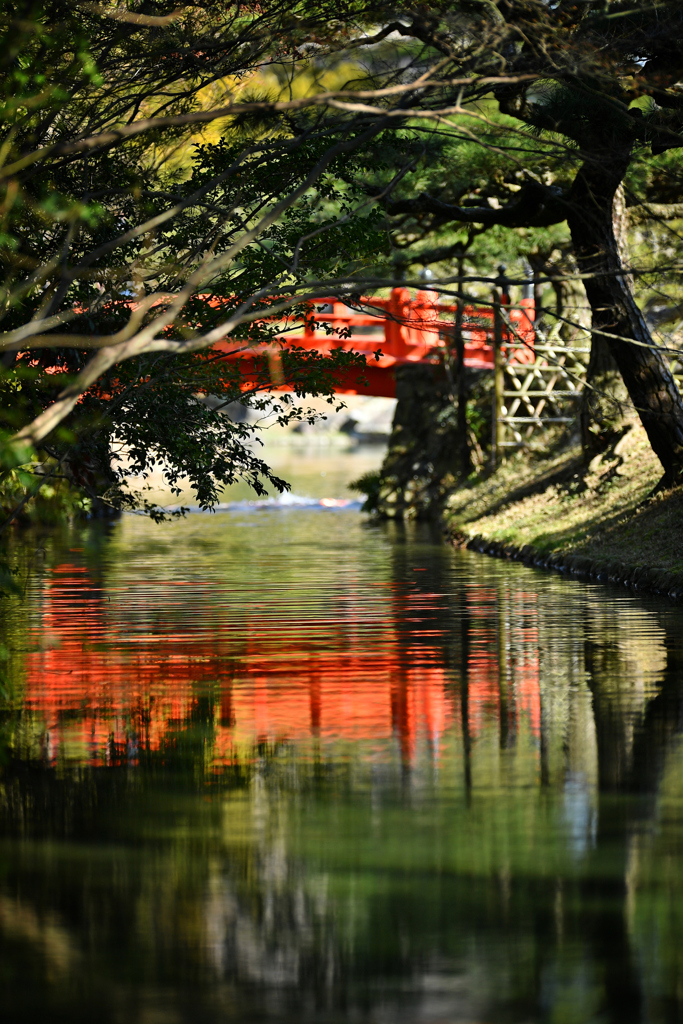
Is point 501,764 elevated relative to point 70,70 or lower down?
lower down

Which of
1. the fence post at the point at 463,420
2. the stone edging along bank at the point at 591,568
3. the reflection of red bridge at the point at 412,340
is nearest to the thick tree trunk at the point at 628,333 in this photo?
the stone edging along bank at the point at 591,568

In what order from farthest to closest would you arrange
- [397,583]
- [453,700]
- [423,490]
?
[423,490] < [397,583] < [453,700]

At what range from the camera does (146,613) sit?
16.7 m

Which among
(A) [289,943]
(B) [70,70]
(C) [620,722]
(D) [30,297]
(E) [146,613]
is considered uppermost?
(B) [70,70]

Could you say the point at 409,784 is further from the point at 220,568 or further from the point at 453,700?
the point at 220,568

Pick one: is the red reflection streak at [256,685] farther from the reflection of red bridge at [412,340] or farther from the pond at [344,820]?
the reflection of red bridge at [412,340]

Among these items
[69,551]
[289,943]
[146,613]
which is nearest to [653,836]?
[289,943]

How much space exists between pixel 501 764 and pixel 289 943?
3234 mm

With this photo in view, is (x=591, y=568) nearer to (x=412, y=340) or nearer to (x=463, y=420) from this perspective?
(x=412, y=340)

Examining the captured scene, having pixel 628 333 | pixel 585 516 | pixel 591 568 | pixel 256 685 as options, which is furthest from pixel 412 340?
pixel 256 685

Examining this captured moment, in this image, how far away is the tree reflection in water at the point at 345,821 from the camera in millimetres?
5402

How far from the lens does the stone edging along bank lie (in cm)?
1761

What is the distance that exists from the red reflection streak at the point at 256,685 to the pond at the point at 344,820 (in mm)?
39

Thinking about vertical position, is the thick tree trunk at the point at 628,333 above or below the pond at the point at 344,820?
above
